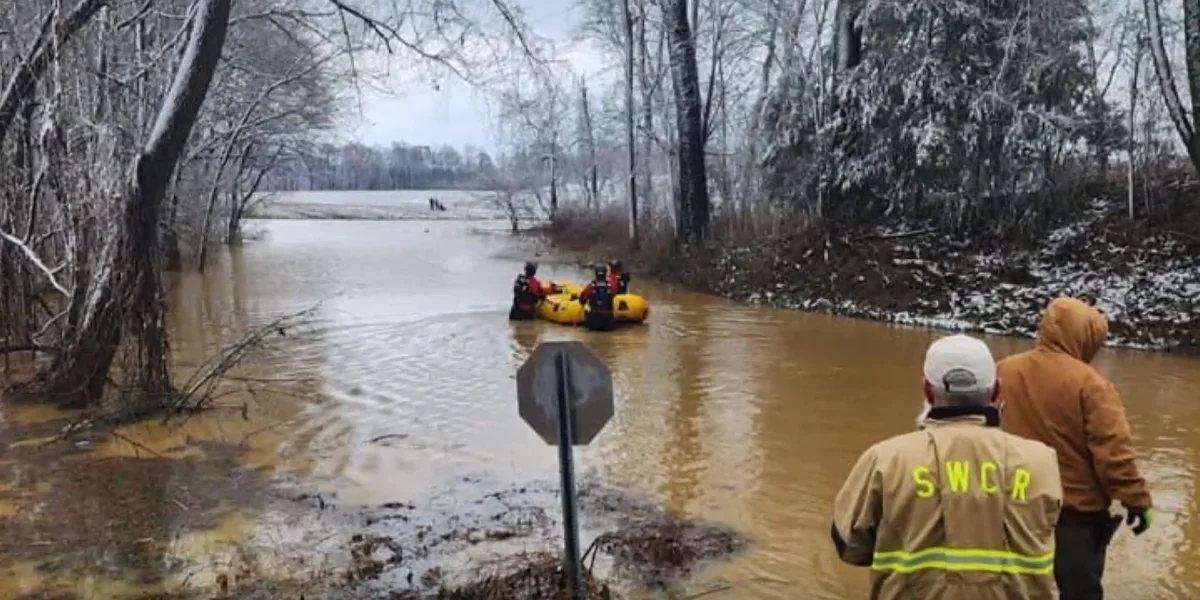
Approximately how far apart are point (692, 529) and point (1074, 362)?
12.2 ft

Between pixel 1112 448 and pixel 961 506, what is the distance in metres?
1.52

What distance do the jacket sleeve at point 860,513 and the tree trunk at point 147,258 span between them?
943 cm

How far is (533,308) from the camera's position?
1952 centimetres

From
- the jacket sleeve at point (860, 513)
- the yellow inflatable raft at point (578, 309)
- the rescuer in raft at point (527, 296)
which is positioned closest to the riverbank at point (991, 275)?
the yellow inflatable raft at point (578, 309)

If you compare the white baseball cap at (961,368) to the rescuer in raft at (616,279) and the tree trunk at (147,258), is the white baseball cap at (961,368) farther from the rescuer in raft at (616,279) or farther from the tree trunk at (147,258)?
the rescuer in raft at (616,279)

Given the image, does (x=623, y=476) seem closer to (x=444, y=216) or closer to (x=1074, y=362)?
(x=1074, y=362)

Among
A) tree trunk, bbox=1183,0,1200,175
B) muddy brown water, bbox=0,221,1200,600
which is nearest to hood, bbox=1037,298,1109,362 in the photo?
muddy brown water, bbox=0,221,1200,600

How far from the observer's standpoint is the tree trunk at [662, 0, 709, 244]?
28.1 metres

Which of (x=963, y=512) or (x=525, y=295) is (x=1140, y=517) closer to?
(x=963, y=512)

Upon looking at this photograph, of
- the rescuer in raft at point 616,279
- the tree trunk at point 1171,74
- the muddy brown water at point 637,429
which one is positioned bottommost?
the muddy brown water at point 637,429

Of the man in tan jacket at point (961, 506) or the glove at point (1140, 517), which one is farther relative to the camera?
the glove at point (1140, 517)

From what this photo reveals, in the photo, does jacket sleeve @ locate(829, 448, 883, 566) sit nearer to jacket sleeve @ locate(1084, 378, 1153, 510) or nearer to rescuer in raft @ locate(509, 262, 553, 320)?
jacket sleeve @ locate(1084, 378, 1153, 510)

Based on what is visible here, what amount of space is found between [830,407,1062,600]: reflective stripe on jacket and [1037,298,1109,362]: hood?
1455 mm

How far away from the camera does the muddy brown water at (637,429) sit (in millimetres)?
6984
